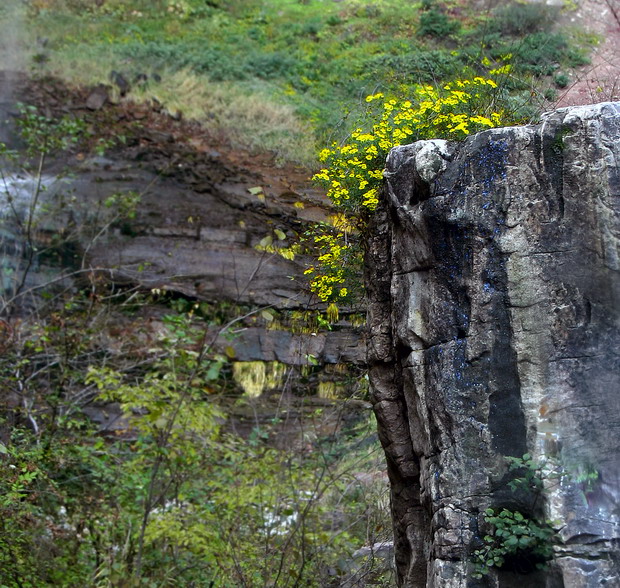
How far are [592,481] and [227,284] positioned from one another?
952 centimetres

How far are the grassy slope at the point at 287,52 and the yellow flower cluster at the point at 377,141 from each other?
0.43 m

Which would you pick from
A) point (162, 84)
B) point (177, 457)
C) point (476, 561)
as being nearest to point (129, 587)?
point (177, 457)

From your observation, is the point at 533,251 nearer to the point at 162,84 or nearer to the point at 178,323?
the point at 178,323

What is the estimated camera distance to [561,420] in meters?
4.36

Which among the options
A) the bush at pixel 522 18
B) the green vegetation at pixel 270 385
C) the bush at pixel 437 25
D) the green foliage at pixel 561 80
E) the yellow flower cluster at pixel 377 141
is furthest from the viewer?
the bush at pixel 437 25

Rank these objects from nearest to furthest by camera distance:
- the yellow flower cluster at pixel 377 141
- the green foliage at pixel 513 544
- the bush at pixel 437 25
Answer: the green foliage at pixel 513 544, the yellow flower cluster at pixel 377 141, the bush at pixel 437 25

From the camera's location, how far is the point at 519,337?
4.52 m

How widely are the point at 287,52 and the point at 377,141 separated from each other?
6377 mm

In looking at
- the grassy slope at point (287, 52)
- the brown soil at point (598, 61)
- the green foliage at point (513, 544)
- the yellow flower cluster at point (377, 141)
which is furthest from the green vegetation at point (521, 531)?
the brown soil at point (598, 61)

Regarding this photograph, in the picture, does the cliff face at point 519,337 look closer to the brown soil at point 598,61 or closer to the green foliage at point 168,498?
the brown soil at point 598,61

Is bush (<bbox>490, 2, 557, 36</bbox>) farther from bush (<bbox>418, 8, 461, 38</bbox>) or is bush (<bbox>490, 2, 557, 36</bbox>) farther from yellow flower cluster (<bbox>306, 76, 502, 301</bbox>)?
yellow flower cluster (<bbox>306, 76, 502, 301</bbox>)

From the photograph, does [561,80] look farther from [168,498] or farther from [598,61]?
[168,498]

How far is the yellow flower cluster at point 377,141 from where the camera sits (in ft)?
19.1

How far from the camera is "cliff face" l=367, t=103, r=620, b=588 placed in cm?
428
